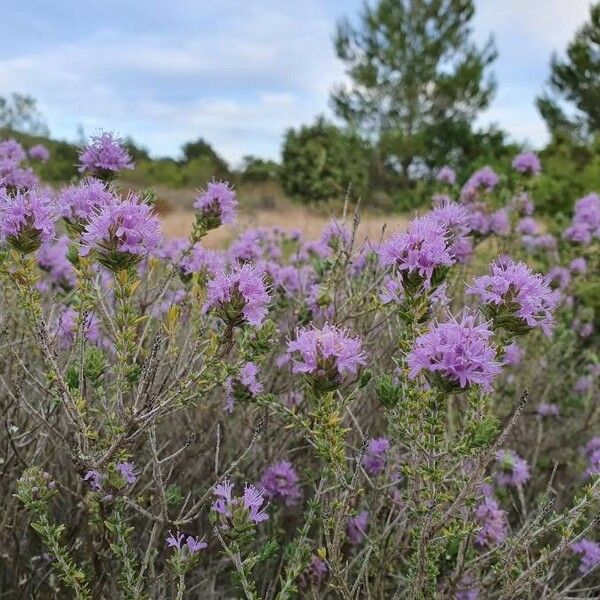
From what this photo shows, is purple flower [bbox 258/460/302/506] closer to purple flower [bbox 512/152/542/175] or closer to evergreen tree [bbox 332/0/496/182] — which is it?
purple flower [bbox 512/152/542/175]

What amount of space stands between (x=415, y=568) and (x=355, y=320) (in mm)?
1321

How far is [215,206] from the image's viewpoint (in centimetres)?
291

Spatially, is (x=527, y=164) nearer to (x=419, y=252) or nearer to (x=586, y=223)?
(x=586, y=223)

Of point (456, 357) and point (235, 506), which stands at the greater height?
point (456, 357)

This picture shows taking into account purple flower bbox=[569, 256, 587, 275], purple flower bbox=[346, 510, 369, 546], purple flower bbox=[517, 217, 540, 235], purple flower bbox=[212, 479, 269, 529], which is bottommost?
purple flower bbox=[346, 510, 369, 546]

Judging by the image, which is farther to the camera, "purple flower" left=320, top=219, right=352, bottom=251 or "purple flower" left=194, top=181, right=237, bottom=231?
"purple flower" left=320, top=219, right=352, bottom=251

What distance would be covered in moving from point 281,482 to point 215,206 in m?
1.09

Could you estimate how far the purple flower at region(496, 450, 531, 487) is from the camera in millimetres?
3177

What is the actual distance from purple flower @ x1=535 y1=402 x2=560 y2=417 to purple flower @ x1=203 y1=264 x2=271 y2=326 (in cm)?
262

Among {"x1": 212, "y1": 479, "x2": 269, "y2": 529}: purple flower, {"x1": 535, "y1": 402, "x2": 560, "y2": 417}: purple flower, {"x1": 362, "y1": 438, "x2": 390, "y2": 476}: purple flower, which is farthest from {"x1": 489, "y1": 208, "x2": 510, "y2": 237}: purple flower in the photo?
{"x1": 212, "y1": 479, "x2": 269, "y2": 529}: purple flower

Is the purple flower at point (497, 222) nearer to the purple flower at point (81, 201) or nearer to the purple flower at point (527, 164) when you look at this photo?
the purple flower at point (527, 164)

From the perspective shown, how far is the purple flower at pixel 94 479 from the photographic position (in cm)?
197

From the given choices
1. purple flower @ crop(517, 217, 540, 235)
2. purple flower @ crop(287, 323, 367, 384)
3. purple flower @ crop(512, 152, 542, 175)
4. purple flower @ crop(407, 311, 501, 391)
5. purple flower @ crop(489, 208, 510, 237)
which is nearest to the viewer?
purple flower @ crop(407, 311, 501, 391)

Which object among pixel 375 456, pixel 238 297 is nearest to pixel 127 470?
pixel 238 297
